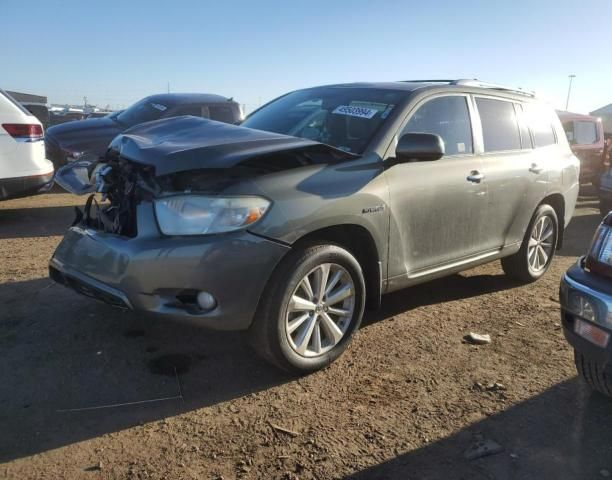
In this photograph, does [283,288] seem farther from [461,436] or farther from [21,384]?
[21,384]

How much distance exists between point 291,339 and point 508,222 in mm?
2415

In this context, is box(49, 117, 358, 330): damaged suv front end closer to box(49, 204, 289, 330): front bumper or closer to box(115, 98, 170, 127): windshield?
box(49, 204, 289, 330): front bumper

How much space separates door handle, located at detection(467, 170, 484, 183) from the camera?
4.08 metres

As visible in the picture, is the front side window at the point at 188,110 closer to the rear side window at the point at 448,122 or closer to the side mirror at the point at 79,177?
the side mirror at the point at 79,177

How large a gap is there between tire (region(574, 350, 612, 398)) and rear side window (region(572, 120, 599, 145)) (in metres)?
10.0

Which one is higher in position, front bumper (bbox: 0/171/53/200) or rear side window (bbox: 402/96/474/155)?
rear side window (bbox: 402/96/474/155)

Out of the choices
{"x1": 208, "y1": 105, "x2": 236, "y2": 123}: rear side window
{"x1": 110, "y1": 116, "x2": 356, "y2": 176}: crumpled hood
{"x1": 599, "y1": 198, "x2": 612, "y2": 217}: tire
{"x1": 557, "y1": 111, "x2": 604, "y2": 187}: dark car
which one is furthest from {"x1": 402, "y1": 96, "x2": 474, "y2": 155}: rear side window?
{"x1": 557, "y1": 111, "x2": 604, "y2": 187}: dark car

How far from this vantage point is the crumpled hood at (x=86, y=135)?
29.7ft

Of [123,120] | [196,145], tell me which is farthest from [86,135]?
[196,145]

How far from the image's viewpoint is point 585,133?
1180 centimetres

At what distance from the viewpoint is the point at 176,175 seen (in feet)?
9.60

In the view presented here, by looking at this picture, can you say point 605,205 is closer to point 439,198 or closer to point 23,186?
point 439,198

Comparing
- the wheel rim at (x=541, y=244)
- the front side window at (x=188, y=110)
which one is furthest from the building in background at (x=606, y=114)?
the wheel rim at (x=541, y=244)

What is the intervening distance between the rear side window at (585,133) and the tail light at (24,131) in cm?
1031
